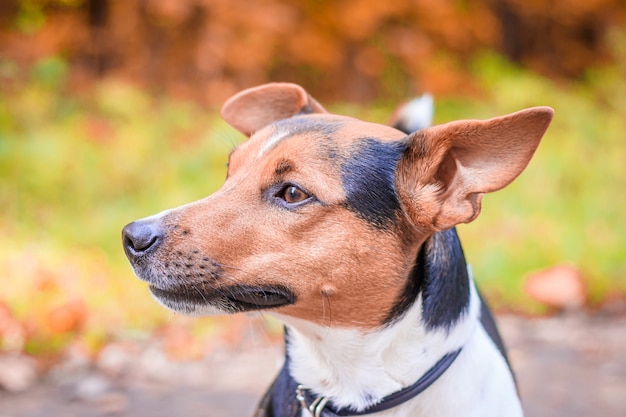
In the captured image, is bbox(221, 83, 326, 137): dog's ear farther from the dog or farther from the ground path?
the ground path

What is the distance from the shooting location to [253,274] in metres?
2.29

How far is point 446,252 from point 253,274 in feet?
2.34

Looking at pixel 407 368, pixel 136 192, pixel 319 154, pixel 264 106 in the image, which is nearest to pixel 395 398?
pixel 407 368

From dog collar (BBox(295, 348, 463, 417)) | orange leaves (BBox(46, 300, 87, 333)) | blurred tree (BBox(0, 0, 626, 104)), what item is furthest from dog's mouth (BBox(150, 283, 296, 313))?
blurred tree (BBox(0, 0, 626, 104))

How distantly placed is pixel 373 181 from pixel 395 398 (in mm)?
763

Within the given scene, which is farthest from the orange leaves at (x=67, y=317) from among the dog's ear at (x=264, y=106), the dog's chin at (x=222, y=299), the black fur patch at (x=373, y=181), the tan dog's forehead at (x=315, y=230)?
the black fur patch at (x=373, y=181)

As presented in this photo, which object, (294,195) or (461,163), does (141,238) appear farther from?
(461,163)

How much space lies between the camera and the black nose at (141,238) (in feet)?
7.41

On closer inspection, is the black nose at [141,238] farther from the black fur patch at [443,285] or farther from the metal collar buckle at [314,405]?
the black fur patch at [443,285]

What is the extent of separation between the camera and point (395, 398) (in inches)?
91.4

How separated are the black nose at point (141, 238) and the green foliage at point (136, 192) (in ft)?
8.18

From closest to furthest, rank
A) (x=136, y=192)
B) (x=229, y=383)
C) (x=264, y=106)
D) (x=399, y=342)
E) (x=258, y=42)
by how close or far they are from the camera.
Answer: (x=399, y=342)
(x=264, y=106)
(x=229, y=383)
(x=136, y=192)
(x=258, y=42)

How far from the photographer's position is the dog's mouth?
2.30 metres

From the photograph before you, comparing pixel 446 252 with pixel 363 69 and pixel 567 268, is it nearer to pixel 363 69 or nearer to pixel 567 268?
pixel 567 268
